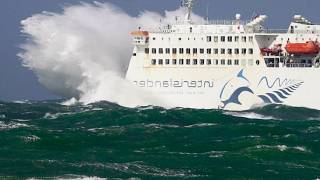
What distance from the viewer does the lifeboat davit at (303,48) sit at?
57344 mm

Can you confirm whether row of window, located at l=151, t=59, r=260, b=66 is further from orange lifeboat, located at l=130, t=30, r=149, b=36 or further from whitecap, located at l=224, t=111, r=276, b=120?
whitecap, located at l=224, t=111, r=276, b=120

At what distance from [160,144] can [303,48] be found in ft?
68.5

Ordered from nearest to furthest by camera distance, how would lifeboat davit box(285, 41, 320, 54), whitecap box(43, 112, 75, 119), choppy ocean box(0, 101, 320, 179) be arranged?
choppy ocean box(0, 101, 320, 179), whitecap box(43, 112, 75, 119), lifeboat davit box(285, 41, 320, 54)

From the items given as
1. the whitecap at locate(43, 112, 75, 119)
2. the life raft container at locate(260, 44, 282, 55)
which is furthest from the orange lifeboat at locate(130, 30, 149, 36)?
the life raft container at locate(260, 44, 282, 55)

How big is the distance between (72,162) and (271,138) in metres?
12.6

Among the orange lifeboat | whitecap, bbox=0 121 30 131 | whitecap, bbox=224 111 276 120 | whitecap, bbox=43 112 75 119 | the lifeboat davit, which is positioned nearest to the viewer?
whitecap, bbox=0 121 30 131

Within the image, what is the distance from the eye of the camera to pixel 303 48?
2266 inches

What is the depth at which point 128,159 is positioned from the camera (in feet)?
113

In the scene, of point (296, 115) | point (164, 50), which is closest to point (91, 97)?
point (164, 50)

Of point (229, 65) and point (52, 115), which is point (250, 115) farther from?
point (52, 115)

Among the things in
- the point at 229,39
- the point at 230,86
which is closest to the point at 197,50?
the point at 229,39

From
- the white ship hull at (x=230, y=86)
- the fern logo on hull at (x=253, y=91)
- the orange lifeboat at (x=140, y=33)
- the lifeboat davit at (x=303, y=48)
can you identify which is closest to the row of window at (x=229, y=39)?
the white ship hull at (x=230, y=86)

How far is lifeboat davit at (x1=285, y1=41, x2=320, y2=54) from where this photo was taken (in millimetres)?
57344

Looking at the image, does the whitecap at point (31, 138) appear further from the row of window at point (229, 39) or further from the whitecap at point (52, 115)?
the row of window at point (229, 39)
